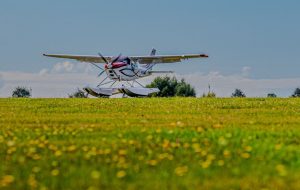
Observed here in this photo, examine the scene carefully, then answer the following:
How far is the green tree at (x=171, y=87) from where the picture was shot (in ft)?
344

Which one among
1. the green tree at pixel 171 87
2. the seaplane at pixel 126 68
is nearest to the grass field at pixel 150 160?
the seaplane at pixel 126 68

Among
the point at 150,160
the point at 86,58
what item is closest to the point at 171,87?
the point at 86,58

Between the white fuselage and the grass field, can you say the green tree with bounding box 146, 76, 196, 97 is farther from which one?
the grass field

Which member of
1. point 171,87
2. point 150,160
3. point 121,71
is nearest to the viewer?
point 150,160

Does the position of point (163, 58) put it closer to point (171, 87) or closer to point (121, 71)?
point (121, 71)

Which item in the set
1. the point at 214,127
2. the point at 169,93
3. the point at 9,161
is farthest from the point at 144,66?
the point at 9,161

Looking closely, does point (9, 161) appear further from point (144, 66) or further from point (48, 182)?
point (144, 66)

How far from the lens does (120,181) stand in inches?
320

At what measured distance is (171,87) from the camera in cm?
10888

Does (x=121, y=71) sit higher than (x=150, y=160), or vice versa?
(x=121, y=71)

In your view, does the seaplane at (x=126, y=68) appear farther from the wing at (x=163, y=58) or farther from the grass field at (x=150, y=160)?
the grass field at (x=150, y=160)

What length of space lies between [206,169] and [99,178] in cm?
152

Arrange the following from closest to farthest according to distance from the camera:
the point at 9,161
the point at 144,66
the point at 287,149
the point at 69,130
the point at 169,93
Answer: the point at 9,161 < the point at 287,149 < the point at 69,130 < the point at 144,66 < the point at 169,93

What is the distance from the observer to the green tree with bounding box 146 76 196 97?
104881 mm
